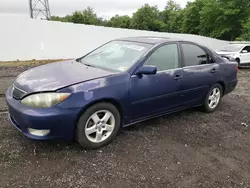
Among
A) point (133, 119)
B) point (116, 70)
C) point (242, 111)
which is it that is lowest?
point (242, 111)

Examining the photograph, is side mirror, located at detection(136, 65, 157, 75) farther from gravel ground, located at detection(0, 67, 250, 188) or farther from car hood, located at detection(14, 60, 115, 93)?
gravel ground, located at detection(0, 67, 250, 188)

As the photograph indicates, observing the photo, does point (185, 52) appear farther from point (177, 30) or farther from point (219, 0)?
point (177, 30)

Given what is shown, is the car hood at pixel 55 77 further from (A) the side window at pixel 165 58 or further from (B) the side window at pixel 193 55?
(B) the side window at pixel 193 55

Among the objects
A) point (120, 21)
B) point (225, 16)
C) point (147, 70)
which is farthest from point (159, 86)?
point (120, 21)

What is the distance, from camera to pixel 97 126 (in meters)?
3.50

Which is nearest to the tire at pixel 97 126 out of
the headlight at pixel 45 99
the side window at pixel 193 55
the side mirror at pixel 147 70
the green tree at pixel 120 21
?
the headlight at pixel 45 99

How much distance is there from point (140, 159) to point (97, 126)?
72 centimetres

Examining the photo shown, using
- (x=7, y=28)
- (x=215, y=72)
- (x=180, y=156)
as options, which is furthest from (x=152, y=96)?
(x=7, y=28)

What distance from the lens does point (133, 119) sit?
12.8 ft

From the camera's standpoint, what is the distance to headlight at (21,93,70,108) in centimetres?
313

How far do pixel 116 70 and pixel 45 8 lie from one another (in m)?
35.1

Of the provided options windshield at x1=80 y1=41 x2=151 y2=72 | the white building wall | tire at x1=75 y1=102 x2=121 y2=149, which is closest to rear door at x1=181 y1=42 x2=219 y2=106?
windshield at x1=80 y1=41 x2=151 y2=72

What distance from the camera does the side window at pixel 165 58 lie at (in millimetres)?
4103

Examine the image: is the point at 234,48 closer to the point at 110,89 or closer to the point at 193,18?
the point at 110,89
